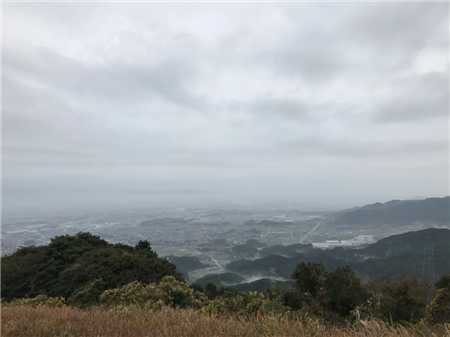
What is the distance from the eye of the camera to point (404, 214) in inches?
3066

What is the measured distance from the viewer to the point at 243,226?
6769 cm

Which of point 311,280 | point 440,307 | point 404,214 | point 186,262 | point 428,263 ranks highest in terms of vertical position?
point 311,280

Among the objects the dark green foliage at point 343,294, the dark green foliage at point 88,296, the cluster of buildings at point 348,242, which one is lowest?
the cluster of buildings at point 348,242

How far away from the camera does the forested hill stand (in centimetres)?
7331

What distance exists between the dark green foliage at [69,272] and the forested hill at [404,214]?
72040mm

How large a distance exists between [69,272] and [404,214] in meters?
91.4

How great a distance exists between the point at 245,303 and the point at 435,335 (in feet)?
15.3

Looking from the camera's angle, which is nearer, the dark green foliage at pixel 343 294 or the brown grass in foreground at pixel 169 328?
the brown grass in foreground at pixel 169 328

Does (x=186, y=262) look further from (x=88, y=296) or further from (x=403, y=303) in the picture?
(x=403, y=303)

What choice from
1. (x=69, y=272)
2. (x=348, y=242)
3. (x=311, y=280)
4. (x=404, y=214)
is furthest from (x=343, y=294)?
(x=404, y=214)

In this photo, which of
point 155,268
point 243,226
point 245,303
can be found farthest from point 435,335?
point 243,226

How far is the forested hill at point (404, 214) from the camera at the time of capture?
241ft

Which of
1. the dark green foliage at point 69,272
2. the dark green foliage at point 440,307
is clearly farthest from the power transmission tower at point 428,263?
the dark green foliage at point 69,272

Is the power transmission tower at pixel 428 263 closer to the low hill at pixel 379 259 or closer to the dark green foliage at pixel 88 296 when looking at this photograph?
the low hill at pixel 379 259
